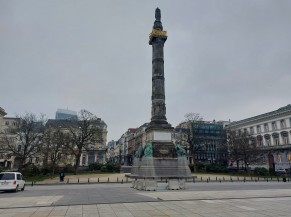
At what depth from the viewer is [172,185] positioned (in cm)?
2123

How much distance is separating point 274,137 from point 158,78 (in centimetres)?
4851

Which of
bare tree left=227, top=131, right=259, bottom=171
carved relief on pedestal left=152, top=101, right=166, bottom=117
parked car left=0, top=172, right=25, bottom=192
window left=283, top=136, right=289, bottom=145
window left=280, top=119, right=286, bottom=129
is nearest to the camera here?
parked car left=0, top=172, right=25, bottom=192

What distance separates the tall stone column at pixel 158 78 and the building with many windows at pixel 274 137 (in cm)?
3410

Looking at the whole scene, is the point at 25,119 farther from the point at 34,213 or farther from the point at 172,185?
the point at 34,213

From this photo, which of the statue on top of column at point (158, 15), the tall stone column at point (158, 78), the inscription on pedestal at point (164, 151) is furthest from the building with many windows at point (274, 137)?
the statue on top of column at point (158, 15)

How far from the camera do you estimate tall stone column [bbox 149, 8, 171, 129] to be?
37.3 meters

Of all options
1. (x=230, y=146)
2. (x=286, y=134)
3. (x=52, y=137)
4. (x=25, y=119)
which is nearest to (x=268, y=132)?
(x=286, y=134)

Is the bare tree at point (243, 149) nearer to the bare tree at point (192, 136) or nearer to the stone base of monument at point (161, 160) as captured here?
the bare tree at point (192, 136)

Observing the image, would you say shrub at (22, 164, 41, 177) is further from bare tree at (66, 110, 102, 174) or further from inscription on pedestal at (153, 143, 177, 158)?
inscription on pedestal at (153, 143, 177, 158)

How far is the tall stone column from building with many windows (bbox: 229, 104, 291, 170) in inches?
1343

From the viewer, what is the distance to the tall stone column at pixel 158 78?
37.3 meters

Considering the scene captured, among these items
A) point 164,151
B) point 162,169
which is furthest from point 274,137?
point 162,169

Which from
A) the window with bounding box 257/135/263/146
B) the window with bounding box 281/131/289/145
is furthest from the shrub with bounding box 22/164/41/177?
the window with bounding box 281/131/289/145

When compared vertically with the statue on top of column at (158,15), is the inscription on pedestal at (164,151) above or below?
below
